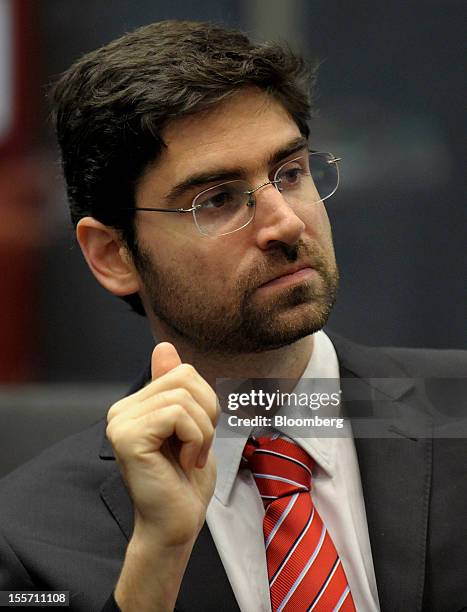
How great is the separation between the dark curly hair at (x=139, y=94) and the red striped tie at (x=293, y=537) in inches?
20.8

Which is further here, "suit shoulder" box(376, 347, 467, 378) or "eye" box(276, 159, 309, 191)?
"suit shoulder" box(376, 347, 467, 378)

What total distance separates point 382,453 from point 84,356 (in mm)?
1590

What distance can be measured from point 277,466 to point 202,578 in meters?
0.23

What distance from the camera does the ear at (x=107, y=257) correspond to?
1883mm

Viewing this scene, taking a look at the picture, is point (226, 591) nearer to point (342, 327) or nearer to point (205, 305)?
point (205, 305)

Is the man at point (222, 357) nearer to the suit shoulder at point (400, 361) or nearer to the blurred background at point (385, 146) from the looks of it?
the suit shoulder at point (400, 361)

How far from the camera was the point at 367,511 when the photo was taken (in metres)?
1.57

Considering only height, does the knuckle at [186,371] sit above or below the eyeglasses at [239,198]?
below

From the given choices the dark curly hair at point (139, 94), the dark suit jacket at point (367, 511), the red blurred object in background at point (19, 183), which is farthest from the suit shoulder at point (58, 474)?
the red blurred object in background at point (19, 183)

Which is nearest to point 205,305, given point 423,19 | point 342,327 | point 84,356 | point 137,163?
point 137,163

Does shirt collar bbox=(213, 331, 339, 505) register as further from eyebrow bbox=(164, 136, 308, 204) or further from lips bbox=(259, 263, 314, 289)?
eyebrow bbox=(164, 136, 308, 204)

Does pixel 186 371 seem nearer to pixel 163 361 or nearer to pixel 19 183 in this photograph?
pixel 163 361

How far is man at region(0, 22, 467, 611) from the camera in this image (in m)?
1.49

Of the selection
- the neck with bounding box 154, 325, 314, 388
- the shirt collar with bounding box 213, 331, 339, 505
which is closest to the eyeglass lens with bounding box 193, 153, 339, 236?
the neck with bounding box 154, 325, 314, 388
